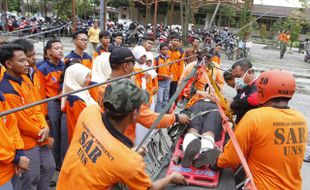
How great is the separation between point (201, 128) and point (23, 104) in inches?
79.0

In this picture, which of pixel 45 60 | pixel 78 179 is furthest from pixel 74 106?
pixel 78 179

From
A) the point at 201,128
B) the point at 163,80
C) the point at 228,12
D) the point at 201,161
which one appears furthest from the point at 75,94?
the point at 228,12

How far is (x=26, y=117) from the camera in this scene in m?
2.82

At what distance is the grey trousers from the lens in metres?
2.81

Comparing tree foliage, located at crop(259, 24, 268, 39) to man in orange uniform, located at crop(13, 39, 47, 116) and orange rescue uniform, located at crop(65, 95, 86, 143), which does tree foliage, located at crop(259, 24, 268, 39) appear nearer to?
orange rescue uniform, located at crop(65, 95, 86, 143)

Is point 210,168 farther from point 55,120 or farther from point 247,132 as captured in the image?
point 55,120

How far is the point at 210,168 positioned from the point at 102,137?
1.53m

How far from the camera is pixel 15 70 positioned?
8.96 ft

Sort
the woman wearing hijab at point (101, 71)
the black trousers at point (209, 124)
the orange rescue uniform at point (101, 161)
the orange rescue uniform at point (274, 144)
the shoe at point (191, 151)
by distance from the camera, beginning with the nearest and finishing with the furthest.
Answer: the orange rescue uniform at point (101, 161) → the orange rescue uniform at point (274, 144) → the shoe at point (191, 151) → the black trousers at point (209, 124) → the woman wearing hijab at point (101, 71)

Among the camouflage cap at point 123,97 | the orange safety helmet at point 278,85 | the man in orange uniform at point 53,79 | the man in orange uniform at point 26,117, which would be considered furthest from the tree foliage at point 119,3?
the camouflage cap at point 123,97

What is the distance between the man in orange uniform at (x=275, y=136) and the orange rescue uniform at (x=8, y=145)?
187cm

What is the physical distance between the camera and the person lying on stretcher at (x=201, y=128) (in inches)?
109

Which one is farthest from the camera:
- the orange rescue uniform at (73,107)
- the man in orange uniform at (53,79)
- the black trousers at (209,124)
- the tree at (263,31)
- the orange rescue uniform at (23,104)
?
the tree at (263,31)

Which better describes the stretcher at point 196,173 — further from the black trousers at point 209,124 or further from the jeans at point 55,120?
the jeans at point 55,120
